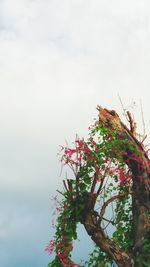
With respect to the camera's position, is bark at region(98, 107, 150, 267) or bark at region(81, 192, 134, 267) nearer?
bark at region(81, 192, 134, 267)

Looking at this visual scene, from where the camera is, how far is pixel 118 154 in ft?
63.8

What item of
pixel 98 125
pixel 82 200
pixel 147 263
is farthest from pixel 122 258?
pixel 98 125

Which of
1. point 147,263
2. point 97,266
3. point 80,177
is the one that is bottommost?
point 147,263

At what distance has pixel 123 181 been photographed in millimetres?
20328

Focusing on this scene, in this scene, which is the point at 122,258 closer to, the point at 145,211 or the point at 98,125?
the point at 145,211

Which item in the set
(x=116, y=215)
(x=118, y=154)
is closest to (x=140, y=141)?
(x=118, y=154)

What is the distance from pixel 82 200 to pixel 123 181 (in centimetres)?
269

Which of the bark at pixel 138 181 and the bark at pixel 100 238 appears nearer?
the bark at pixel 100 238

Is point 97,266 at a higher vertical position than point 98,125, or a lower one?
lower

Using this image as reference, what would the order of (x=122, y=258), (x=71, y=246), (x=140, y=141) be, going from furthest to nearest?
1. (x=140, y=141)
2. (x=71, y=246)
3. (x=122, y=258)

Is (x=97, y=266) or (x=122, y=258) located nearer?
(x=122, y=258)

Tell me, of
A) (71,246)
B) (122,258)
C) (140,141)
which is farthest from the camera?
(140,141)

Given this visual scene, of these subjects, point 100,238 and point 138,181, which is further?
point 138,181

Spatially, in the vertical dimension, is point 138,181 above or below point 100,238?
above
